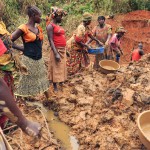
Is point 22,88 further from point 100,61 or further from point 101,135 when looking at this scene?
point 100,61

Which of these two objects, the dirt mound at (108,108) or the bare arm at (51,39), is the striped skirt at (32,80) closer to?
the bare arm at (51,39)

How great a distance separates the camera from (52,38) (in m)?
4.65

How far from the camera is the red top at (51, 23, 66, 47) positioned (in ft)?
15.1

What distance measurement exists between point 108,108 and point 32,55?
149cm

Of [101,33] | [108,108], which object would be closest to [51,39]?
[108,108]

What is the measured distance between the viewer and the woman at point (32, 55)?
398 centimetres

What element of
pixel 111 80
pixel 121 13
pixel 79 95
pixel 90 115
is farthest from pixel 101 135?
pixel 121 13

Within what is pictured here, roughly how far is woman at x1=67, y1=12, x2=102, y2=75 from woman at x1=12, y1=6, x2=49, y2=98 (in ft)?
4.42

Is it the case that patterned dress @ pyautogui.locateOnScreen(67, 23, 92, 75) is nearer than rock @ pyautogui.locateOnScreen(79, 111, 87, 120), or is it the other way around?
rock @ pyautogui.locateOnScreen(79, 111, 87, 120)

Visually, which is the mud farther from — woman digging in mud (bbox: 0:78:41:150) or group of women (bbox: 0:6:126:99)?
woman digging in mud (bbox: 0:78:41:150)

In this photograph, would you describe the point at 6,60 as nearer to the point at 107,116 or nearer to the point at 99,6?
the point at 107,116

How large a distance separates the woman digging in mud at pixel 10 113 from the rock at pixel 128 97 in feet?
8.67

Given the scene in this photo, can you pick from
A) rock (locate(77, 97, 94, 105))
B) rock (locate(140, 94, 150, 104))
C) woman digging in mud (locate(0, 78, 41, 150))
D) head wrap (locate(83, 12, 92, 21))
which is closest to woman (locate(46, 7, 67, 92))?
rock (locate(77, 97, 94, 105))

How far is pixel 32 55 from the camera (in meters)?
4.18
